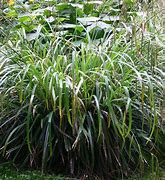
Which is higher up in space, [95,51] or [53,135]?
[95,51]

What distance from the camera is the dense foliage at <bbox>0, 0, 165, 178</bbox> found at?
2.60 meters

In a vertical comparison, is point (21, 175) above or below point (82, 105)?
below

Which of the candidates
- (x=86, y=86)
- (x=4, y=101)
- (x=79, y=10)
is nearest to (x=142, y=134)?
(x=86, y=86)

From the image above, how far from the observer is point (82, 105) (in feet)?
8.57

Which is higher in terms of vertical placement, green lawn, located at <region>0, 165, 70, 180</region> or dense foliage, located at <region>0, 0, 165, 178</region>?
dense foliage, located at <region>0, 0, 165, 178</region>

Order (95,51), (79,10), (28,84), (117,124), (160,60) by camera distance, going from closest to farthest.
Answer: (117,124) → (28,84) → (95,51) → (160,60) → (79,10)

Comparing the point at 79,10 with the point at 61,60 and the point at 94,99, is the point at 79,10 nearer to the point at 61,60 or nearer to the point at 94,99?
the point at 61,60

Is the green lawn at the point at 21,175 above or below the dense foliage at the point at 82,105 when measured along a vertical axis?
below

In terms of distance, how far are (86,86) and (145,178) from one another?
0.71 metres

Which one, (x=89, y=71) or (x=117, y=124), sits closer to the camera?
(x=117, y=124)

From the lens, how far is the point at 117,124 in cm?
255

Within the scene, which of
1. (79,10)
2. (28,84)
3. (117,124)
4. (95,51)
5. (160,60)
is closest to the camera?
(117,124)

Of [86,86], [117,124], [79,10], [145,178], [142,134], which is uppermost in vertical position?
[79,10]

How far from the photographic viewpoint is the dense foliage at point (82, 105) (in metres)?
2.60
